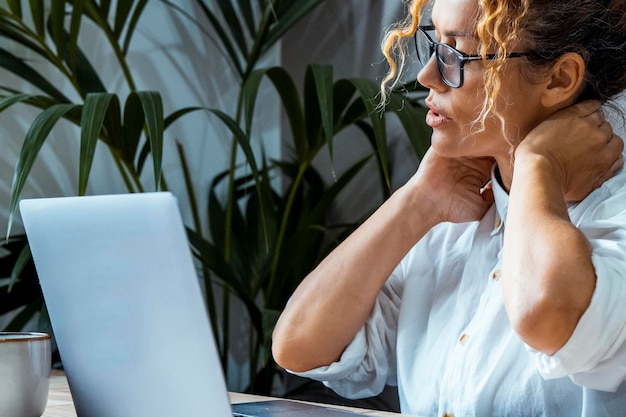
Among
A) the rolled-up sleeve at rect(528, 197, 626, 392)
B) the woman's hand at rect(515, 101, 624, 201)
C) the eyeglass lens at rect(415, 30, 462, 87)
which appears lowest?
the rolled-up sleeve at rect(528, 197, 626, 392)

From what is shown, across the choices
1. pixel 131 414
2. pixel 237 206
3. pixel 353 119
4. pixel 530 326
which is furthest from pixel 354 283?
pixel 237 206

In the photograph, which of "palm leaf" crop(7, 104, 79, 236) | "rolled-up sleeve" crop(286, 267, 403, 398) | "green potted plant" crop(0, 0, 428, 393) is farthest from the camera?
"green potted plant" crop(0, 0, 428, 393)

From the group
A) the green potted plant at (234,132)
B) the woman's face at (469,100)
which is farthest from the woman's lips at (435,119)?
the green potted plant at (234,132)

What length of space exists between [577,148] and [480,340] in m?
0.33

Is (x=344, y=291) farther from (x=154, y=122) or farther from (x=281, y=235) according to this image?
(x=281, y=235)

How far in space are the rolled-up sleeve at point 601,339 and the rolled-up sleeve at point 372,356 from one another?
1.33 ft

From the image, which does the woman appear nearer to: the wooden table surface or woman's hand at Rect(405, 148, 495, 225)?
woman's hand at Rect(405, 148, 495, 225)

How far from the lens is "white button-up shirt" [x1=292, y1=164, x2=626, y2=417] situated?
3.93ft

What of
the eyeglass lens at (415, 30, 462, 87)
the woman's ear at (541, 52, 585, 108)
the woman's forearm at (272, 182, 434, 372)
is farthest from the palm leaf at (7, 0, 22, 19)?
the woman's ear at (541, 52, 585, 108)

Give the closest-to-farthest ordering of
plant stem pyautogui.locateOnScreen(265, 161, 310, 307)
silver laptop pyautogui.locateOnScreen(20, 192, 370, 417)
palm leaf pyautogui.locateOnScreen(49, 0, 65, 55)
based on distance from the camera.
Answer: silver laptop pyautogui.locateOnScreen(20, 192, 370, 417) → palm leaf pyautogui.locateOnScreen(49, 0, 65, 55) → plant stem pyautogui.locateOnScreen(265, 161, 310, 307)

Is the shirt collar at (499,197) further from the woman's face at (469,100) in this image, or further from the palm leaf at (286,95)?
the palm leaf at (286,95)

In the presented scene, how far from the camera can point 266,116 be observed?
9.54 ft

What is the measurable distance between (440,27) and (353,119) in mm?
943

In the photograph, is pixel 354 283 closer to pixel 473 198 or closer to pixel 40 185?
pixel 473 198
